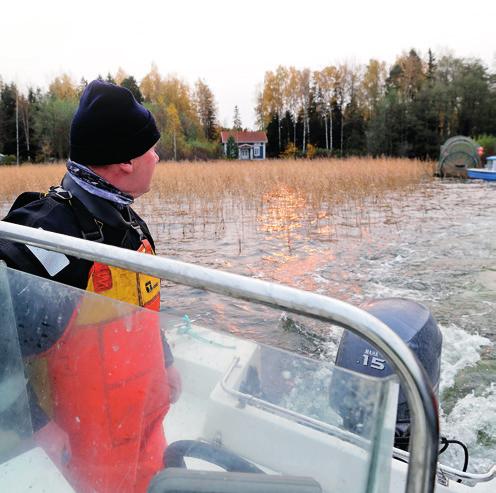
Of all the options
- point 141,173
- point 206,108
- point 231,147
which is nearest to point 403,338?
point 141,173

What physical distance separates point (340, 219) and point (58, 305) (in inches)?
389

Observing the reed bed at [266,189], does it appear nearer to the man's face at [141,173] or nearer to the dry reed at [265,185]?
the dry reed at [265,185]

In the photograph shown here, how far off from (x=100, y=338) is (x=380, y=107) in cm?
4713

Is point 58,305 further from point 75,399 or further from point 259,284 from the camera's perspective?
point 259,284

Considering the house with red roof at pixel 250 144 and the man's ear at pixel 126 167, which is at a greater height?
the house with red roof at pixel 250 144

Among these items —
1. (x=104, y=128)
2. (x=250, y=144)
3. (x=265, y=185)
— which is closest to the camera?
(x=104, y=128)

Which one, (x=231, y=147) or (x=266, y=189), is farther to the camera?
(x=231, y=147)

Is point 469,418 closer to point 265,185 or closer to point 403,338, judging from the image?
point 403,338

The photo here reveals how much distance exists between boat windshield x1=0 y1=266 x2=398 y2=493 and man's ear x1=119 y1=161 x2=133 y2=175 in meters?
0.57

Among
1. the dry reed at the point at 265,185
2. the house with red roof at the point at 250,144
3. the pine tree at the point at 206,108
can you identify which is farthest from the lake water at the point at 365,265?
the pine tree at the point at 206,108

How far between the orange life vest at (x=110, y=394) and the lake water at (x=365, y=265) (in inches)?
44.3

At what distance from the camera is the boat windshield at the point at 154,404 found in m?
0.97

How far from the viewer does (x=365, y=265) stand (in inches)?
290

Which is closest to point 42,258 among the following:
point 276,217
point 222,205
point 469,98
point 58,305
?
point 58,305
